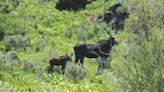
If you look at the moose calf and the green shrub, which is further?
the green shrub

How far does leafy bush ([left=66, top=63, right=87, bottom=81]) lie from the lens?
67.7 ft

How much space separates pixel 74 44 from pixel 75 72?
827cm

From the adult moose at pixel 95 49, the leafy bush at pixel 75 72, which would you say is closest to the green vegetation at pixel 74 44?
the leafy bush at pixel 75 72

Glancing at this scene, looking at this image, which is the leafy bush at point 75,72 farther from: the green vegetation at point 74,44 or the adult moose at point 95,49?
the adult moose at point 95,49

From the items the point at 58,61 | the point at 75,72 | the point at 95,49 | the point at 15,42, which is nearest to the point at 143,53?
the point at 75,72

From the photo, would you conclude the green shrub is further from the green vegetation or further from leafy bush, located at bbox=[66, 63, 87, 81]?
leafy bush, located at bbox=[66, 63, 87, 81]

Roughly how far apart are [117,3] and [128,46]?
20.1m

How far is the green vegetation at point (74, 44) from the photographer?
37.0ft

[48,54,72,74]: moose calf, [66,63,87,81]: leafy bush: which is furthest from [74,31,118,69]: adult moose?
[66,63,87,81]: leafy bush

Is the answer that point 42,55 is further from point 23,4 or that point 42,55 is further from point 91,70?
point 23,4

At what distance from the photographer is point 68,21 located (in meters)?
32.7

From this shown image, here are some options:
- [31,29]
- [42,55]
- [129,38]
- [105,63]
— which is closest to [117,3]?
[31,29]

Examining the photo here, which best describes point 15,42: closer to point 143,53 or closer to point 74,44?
point 74,44

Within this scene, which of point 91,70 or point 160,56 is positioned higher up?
point 160,56
